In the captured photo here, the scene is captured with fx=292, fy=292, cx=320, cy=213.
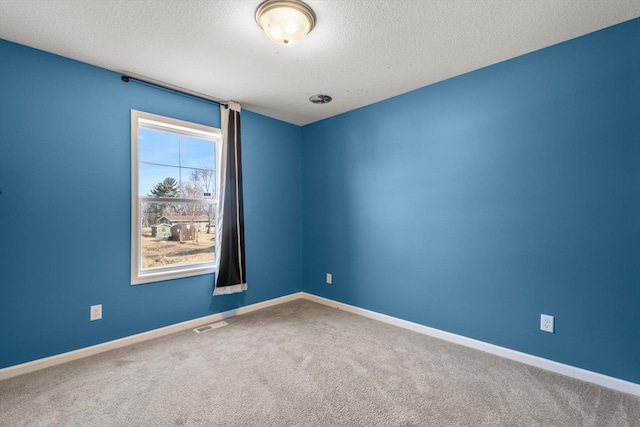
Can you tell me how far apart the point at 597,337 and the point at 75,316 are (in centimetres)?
400

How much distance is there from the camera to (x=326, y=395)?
1940 millimetres

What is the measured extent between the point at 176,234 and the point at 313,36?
7.72 feet

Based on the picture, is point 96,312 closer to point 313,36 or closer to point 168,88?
point 168,88

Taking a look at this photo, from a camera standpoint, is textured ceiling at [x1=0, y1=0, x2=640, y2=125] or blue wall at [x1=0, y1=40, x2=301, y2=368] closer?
textured ceiling at [x1=0, y1=0, x2=640, y2=125]

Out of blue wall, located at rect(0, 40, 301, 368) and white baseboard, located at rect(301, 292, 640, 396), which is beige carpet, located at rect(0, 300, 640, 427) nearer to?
white baseboard, located at rect(301, 292, 640, 396)

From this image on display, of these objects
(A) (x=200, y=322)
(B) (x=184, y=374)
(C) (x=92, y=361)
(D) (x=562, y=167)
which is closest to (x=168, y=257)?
(A) (x=200, y=322)

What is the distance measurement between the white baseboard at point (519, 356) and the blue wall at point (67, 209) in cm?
216

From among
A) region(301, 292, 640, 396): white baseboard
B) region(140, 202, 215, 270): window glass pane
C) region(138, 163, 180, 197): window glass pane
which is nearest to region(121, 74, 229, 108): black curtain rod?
region(138, 163, 180, 197): window glass pane

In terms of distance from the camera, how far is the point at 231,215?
10.9 feet

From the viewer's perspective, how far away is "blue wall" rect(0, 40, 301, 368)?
2.18 m

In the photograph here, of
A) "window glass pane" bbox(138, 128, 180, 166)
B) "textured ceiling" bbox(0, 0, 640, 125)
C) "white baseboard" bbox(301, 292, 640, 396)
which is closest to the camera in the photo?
"textured ceiling" bbox(0, 0, 640, 125)

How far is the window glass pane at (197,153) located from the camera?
10.4 ft

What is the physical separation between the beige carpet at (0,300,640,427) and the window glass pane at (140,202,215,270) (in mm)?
830

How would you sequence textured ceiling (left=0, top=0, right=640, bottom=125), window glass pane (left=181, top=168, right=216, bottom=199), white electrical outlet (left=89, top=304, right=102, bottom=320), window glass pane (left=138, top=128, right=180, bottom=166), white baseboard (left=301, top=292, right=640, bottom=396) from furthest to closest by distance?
window glass pane (left=181, top=168, right=216, bottom=199) < window glass pane (left=138, top=128, right=180, bottom=166) < white electrical outlet (left=89, top=304, right=102, bottom=320) < white baseboard (left=301, top=292, right=640, bottom=396) < textured ceiling (left=0, top=0, right=640, bottom=125)
